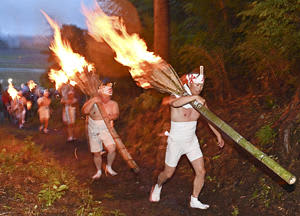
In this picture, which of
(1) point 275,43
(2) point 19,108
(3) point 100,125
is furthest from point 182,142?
(2) point 19,108

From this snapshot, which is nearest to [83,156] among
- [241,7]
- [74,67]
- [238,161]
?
[74,67]

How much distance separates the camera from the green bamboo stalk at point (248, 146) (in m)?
4.40

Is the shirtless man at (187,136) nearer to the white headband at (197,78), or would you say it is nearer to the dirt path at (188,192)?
the white headband at (197,78)

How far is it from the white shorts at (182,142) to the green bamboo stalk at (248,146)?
1.50 feet

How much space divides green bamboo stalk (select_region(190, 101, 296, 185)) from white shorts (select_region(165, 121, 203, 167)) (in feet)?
1.50

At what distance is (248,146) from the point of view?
475cm

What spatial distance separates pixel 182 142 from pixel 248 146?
1.21 m

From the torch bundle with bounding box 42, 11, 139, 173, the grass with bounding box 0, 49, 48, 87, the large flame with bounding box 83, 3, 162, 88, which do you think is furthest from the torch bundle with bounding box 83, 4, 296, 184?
the grass with bounding box 0, 49, 48, 87

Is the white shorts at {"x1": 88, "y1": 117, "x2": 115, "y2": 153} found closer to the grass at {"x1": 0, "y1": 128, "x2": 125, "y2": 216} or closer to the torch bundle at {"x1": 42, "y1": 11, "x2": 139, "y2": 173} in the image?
the torch bundle at {"x1": 42, "y1": 11, "x2": 139, "y2": 173}

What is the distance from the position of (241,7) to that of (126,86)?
253 inches

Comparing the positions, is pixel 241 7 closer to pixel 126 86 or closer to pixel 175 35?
pixel 175 35

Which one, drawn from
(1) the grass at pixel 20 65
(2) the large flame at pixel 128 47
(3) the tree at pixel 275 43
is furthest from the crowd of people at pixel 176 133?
(1) the grass at pixel 20 65

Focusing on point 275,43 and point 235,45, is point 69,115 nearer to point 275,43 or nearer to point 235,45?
point 235,45

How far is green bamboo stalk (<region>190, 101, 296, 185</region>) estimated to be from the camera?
14.4ft
